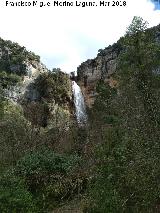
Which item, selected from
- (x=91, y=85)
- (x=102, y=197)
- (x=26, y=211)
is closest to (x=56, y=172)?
(x=26, y=211)

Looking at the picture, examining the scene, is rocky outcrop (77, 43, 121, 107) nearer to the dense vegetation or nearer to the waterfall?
the waterfall

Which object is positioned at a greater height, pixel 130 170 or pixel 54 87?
pixel 54 87

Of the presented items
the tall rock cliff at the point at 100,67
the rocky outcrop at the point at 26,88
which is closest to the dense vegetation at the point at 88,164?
the rocky outcrop at the point at 26,88

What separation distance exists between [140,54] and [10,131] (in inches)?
598

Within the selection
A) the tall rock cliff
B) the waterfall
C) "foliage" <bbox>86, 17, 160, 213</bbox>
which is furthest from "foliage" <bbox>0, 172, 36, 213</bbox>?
the tall rock cliff

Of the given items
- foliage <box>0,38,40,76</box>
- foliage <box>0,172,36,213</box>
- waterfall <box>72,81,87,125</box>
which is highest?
foliage <box>0,38,40,76</box>

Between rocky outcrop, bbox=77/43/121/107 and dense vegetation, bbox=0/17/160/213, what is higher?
rocky outcrop, bbox=77/43/121/107

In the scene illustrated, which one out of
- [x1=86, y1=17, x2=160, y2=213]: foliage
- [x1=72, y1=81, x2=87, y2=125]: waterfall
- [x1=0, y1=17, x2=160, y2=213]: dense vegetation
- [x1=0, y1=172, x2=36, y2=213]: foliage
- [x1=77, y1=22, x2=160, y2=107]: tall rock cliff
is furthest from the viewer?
[x1=77, y1=22, x2=160, y2=107]: tall rock cliff

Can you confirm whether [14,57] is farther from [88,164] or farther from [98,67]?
[88,164]

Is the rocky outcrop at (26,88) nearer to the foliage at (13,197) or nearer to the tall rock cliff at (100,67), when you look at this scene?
the tall rock cliff at (100,67)

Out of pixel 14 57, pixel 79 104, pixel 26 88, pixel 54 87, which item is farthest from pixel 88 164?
pixel 14 57

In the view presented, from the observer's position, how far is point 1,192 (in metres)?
14.8

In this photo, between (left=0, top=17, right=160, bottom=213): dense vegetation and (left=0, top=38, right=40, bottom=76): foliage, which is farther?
(left=0, top=38, right=40, bottom=76): foliage

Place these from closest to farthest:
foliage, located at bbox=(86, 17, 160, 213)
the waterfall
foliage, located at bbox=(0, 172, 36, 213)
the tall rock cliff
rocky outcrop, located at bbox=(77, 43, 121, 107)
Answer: foliage, located at bbox=(86, 17, 160, 213), foliage, located at bbox=(0, 172, 36, 213), the waterfall, the tall rock cliff, rocky outcrop, located at bbox=(77, 43, 121, 107)
